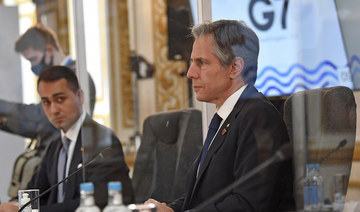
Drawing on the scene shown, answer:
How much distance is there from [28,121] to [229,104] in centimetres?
235

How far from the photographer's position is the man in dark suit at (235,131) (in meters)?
2.48

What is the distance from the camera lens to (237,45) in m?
2.68

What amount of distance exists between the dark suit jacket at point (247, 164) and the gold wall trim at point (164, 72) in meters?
0.65

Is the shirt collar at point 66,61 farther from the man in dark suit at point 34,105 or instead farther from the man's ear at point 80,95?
the man's ear at point 80,95

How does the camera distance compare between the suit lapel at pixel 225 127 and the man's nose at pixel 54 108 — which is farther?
the man's nose at pixel 54 108

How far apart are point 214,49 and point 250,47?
0.40ft

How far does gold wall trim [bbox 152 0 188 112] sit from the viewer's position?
3.37 metres

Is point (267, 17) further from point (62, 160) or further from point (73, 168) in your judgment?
point (62, 160)

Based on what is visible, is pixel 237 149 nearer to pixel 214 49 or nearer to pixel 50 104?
pixel 214 49

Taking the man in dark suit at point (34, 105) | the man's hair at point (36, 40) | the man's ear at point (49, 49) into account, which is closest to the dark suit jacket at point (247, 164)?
the man in dark suit at point (34, 105)

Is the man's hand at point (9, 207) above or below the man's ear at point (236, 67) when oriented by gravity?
below

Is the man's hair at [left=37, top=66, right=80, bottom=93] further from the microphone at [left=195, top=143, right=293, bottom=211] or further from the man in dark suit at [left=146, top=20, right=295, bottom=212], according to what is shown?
the microphone at [left=195, top=143, right=293, bottom=211]

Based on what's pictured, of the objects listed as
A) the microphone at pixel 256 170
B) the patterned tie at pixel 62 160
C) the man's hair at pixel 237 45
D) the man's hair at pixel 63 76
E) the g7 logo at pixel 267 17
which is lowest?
the patterned tie at pixel 62 160

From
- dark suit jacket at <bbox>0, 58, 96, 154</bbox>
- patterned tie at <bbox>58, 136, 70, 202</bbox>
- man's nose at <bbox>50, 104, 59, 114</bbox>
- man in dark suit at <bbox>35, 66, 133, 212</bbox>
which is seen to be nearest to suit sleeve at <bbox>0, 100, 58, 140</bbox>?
dark suit jacket at <bbox>0, 58, 96, 154</bbox>
